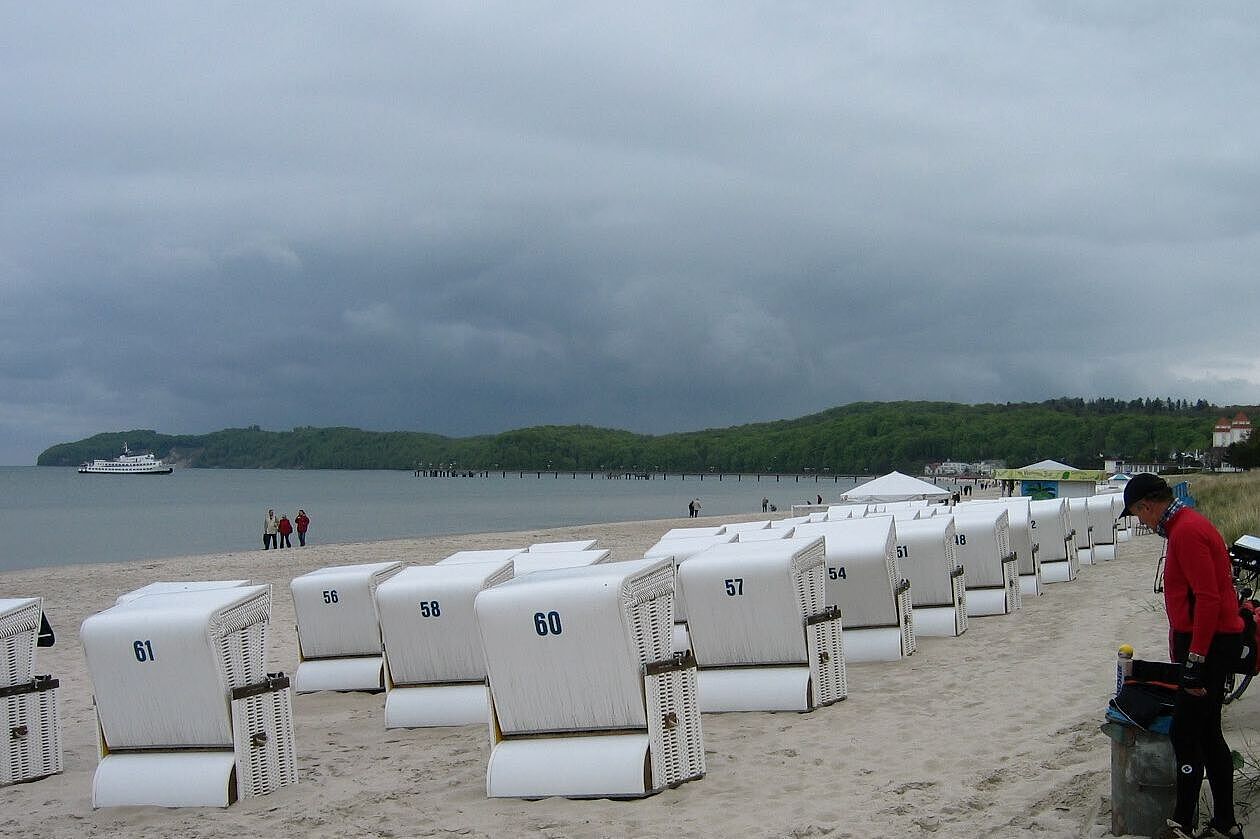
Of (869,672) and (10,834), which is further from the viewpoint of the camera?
(869,672)

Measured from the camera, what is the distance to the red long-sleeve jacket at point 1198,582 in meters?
4.64

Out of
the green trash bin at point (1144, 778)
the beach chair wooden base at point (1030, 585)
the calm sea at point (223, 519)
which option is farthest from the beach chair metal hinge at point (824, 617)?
the calm sea at point (223, 519)

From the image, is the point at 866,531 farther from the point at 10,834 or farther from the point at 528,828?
the point at 10,834

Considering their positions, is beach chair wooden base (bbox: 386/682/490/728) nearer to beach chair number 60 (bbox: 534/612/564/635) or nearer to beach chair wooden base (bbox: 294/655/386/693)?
beach chair wooden base (bbox: 294/655/386/693)

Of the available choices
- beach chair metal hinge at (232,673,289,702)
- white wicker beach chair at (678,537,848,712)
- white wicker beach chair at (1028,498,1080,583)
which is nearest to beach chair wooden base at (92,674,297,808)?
beach chair metal hinge at (232,673,289,702)

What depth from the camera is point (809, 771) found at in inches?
268

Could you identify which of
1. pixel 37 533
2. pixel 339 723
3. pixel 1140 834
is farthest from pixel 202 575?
pixel 37 533

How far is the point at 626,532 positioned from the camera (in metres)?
46.9

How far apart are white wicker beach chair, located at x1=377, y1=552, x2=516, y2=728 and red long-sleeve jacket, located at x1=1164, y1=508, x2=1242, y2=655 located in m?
5.16

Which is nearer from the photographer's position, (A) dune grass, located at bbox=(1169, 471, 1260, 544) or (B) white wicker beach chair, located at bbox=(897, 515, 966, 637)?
(B) white wicker beach chair, located at bbox=(897, 515, 966, 637)

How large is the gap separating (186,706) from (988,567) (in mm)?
10012

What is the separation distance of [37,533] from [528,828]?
72095 millimetres

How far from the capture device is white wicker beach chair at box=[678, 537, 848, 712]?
27.8ft

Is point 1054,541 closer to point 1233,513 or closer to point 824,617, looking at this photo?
point 1233,513
